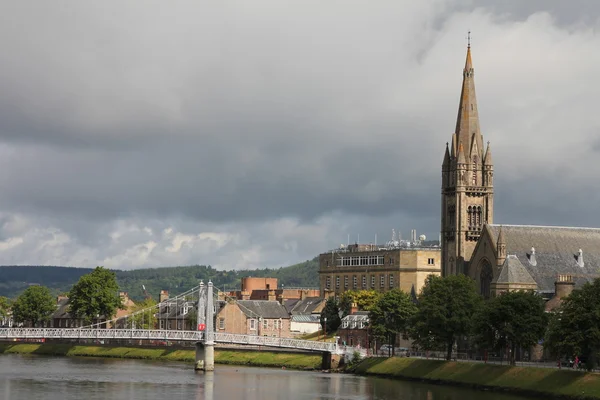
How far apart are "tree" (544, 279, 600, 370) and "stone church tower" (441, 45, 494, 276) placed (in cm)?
5796

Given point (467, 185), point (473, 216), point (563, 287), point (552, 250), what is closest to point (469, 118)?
point (467, 185)

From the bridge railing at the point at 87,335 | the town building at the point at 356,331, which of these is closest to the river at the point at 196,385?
the bridge railing at the point at 87,335

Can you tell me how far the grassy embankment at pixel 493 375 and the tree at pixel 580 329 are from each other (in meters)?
2.34

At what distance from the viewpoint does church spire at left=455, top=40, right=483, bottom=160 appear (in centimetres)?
16800

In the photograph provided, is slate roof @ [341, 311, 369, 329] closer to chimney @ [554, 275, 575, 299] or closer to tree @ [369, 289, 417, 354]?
tree @ [369, 289, 417, 354]

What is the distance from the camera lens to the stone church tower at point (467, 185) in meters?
166

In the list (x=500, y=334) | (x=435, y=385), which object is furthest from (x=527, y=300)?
(x=435, y=385)

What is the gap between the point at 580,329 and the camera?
104 metres

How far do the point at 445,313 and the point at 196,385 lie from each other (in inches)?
1235

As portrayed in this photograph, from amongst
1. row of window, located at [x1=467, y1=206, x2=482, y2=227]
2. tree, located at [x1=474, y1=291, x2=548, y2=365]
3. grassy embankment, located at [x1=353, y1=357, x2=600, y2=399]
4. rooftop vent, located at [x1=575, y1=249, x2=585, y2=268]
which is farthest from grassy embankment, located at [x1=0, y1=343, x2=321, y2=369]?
rooftop vent, located at [x1=575, y1=249, x2=585, y2=268]

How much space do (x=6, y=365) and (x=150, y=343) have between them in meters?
41.3

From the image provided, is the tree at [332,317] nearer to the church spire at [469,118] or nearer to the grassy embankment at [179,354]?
the grassy embankment at [179,354]

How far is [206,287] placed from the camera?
529 ft

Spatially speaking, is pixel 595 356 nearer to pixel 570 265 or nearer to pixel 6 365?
pixel 570 265
